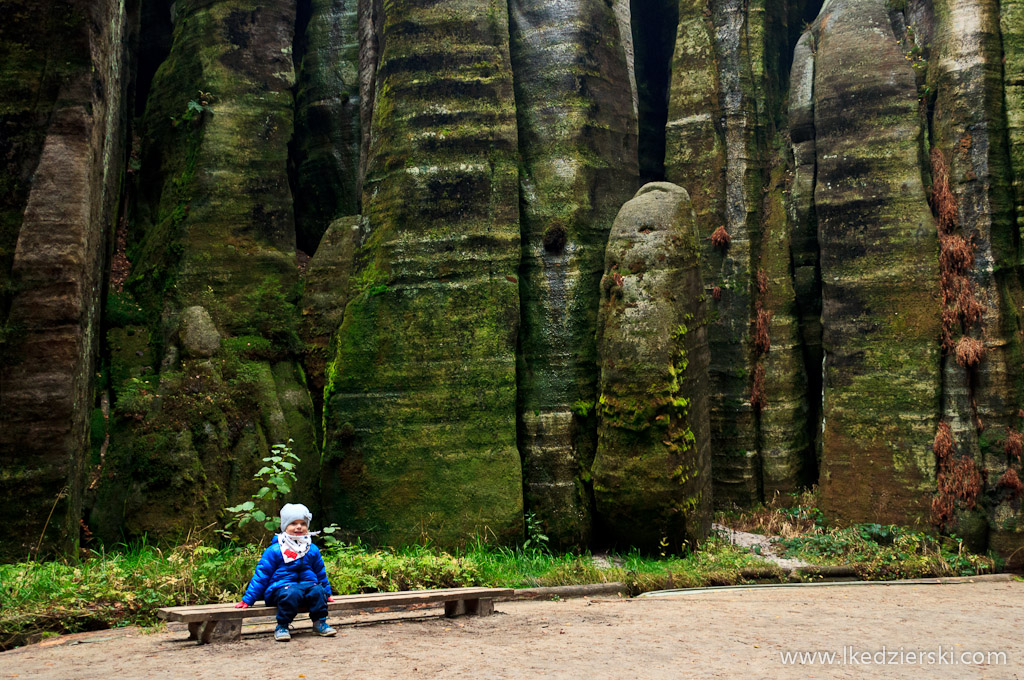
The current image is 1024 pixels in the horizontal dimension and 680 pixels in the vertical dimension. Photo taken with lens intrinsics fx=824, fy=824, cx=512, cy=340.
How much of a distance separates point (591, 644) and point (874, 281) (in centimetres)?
634

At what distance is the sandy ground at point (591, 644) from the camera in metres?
4.22

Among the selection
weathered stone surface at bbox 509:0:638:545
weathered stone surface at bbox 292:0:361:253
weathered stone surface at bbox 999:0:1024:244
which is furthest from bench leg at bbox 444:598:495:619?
weathered stone surface at bbox 999:0:1024:244

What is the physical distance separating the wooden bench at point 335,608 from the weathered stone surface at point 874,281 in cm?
500

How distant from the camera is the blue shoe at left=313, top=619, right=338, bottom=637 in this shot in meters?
4.95

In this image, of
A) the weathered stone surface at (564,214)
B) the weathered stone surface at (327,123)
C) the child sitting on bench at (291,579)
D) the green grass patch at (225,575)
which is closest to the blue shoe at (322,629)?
the child sitting on bench at (291,579)

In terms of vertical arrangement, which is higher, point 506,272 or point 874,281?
point 506,272

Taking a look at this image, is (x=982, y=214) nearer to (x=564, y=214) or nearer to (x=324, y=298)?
(x=564, y=214)

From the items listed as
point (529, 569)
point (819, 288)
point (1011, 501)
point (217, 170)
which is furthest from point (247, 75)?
point (1011, 501)

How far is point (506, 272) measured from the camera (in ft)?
28.4

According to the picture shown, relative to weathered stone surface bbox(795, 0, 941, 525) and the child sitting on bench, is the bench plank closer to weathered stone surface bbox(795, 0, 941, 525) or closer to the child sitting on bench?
the child sitting on bench

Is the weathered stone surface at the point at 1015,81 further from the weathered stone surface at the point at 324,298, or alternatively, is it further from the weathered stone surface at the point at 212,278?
the weathered stone surface at the point at 212,278

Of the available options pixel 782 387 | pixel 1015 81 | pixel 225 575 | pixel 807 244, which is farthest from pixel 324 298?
pixel 1015 81

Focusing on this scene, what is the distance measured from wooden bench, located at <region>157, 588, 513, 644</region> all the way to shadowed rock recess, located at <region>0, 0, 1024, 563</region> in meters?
2.15

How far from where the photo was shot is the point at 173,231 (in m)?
9.62
